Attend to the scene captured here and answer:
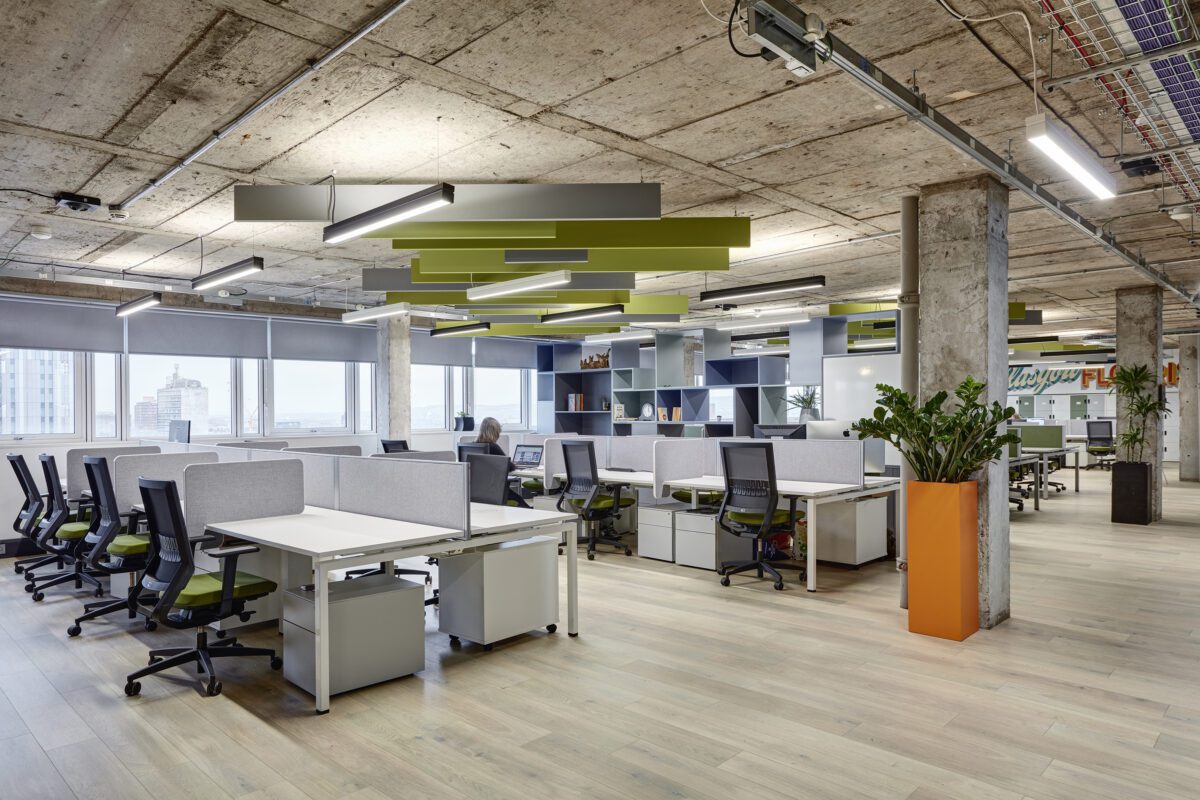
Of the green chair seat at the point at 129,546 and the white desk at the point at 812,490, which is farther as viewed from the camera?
the white desk at the point at 812,490

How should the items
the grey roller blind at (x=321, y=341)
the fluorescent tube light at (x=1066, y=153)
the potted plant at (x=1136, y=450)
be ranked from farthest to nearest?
the grey roller blind at (x=321, y=341)
the potted plant at (x=1136, y=450)
the fluorescent tube light at (x=1066, y=153)

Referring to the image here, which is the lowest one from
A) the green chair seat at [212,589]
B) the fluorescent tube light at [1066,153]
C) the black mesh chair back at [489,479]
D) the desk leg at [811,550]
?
the desk leg at [811,550]

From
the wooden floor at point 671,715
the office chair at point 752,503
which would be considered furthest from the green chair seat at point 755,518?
the wooden floor at point 671,715

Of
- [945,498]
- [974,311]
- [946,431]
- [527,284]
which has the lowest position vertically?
[945,498]

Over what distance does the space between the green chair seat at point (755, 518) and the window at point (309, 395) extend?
22.5ft

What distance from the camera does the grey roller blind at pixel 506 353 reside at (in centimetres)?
1256

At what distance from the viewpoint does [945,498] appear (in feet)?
14.4

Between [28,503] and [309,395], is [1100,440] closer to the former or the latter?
[309,395]

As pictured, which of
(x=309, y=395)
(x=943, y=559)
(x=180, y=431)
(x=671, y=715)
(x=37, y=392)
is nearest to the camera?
(x=671, y=715)

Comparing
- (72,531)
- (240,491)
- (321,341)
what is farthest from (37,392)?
(240,491)

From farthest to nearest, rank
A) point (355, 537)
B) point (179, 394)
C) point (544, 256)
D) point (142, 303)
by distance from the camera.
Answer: point (179, 394), point (142, 303), point (544, 256), point (355, 537)

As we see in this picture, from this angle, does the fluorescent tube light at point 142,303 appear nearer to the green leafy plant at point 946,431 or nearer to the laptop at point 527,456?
the laptop at point 527,456

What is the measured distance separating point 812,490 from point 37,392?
8.04 m

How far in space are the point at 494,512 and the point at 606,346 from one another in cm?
1085
